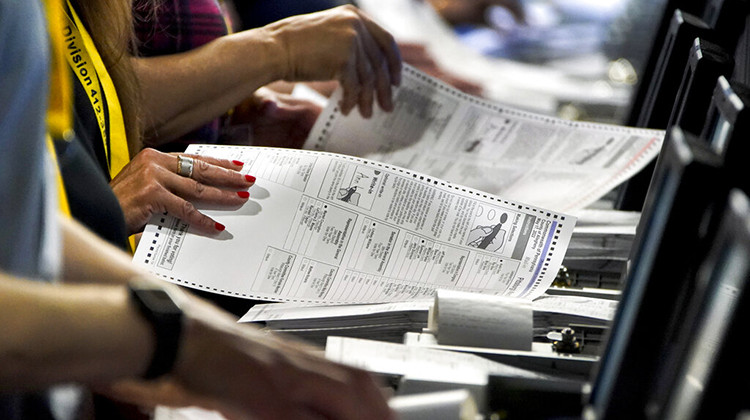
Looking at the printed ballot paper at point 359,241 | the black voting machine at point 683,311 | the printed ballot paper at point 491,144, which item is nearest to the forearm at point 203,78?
the printed ballot paper at point 491,144

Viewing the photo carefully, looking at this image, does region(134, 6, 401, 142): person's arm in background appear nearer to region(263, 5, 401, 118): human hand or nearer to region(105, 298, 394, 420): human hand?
region(263, 5, 401, 118): human hand

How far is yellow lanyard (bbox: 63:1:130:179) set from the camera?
95cm

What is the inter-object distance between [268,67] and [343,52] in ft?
0.32

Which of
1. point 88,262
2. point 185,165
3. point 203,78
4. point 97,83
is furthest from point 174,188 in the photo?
point 88,262

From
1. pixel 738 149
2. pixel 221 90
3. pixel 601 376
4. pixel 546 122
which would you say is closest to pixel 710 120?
pixel 738 149

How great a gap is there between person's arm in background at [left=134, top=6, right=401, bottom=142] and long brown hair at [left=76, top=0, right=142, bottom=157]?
0.10 meters

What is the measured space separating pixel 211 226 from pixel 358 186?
0.15 meters

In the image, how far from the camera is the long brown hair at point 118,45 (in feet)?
3.21

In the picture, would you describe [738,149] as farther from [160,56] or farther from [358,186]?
[160,56]

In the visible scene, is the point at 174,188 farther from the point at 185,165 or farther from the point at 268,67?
the point at 268,67

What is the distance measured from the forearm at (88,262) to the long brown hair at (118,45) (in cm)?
45

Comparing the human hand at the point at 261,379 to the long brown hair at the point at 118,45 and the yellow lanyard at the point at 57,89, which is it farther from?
the long brown hair at the point at 118,45

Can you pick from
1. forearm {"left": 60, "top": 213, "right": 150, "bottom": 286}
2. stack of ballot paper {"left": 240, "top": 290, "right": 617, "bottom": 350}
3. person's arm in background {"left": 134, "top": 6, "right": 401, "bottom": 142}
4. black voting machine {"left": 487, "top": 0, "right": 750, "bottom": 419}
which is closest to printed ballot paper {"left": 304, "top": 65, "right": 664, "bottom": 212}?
person's arm in background {"left": 134, "top": 6, "right": 401, "bottom": 142}

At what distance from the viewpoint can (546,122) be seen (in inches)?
47.2
